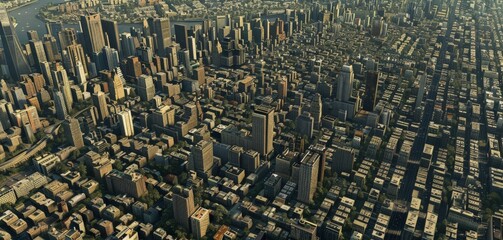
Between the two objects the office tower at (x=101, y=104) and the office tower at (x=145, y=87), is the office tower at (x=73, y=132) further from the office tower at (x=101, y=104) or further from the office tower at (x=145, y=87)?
the office tower at (x=145, y=87)

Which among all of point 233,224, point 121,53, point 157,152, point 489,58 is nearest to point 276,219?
point 233,224

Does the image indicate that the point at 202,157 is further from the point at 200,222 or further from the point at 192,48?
the point at 192,48

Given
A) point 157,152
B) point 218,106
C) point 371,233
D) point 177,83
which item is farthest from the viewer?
point 177,83

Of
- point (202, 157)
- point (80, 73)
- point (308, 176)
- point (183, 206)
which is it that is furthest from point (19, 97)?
point (308, 176)

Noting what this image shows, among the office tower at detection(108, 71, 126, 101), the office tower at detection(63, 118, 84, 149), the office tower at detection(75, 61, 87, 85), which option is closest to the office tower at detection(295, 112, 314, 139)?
the office tower at detection(63, 118, 84, 149)

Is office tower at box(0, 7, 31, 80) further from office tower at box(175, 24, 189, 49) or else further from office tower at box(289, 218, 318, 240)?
Answer: office tower at box(289, 218, 318, 240)

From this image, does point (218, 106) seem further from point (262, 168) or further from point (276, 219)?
point (276, 219)

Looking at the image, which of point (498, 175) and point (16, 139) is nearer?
point (498, 175)
